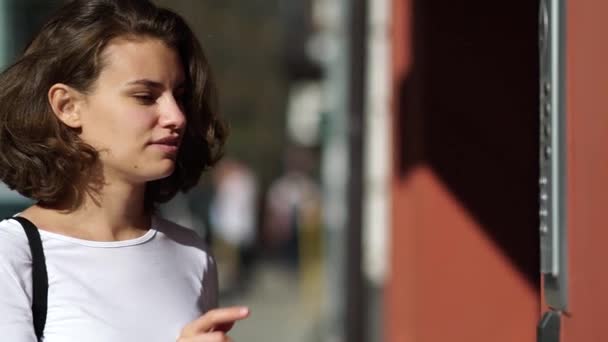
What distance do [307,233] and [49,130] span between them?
44.0 feet

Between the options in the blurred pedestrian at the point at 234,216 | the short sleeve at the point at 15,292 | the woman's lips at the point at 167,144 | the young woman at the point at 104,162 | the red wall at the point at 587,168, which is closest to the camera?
the red wall at the point at 587,168

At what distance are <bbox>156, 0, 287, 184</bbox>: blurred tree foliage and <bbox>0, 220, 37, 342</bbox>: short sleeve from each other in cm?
4745

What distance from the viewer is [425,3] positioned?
4414mm

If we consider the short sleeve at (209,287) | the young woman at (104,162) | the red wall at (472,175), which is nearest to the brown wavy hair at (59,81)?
the young woman at (104,162)

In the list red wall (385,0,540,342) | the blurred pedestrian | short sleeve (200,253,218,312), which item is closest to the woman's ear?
short sleeve (200,253,218,312)

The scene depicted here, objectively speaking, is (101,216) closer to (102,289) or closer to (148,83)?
(102,289)

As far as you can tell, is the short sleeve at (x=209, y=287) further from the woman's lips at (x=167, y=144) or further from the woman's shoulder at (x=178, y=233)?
the woman's lips at (x=167, y=144)

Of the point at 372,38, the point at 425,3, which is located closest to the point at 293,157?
the point at 372,38

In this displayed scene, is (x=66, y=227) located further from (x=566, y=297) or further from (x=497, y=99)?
(x=497, y=99)

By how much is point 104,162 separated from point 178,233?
26 cm

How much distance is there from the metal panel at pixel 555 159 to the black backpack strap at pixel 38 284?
889 millimetres

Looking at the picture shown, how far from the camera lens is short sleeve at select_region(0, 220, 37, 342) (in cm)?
207

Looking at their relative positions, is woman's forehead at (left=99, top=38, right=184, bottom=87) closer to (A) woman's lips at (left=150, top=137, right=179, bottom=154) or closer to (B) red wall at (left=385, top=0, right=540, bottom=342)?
(A) woman's lips at (left=150, top=137, right=179, bottom=154)

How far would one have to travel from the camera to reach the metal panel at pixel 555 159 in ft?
6.82
